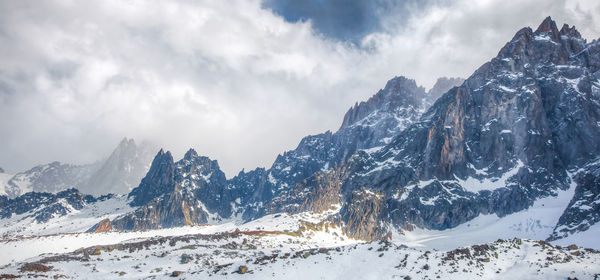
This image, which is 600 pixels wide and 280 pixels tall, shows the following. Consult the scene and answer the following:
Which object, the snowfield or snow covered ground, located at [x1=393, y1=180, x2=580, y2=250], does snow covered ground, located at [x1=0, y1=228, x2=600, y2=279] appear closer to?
the snowfield

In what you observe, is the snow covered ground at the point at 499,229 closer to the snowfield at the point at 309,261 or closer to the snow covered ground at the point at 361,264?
the snowfield at the point at 309,261

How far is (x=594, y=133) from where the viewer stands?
19162 centimetres

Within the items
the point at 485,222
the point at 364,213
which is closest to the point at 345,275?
the point at 364,213

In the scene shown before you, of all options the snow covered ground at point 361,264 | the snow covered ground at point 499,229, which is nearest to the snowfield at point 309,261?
the snow covered ground at point 361,264

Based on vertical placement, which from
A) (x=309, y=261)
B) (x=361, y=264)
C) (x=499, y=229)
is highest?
(x=309, y=261)

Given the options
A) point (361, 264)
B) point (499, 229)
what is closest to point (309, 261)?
point (361, 264)

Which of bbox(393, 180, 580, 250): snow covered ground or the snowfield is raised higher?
the snowfield

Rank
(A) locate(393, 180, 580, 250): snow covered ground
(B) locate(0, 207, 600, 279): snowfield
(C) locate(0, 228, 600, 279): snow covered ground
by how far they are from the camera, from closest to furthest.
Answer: (C) locate(0, 228, 600, 279): snow covered ground < (B) locate(0, 207, 600, 279): snowfield < (A) locate(393, 180, 580, 250): snow covered ground

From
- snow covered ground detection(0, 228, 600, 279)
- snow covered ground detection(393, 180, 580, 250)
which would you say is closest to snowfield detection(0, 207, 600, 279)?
snow covered ground detection(0, 228, 600, 279)

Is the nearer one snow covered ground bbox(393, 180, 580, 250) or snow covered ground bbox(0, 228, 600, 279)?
snow covered ground bbox(0, 228, 600, 279)

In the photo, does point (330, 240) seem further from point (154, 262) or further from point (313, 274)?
point (313, 274)

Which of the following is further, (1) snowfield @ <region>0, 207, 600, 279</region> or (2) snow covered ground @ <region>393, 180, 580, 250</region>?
(2) snow covered ground @ <region>393, 180, 580, 250</region>

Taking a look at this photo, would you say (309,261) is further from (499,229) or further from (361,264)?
(499,229)

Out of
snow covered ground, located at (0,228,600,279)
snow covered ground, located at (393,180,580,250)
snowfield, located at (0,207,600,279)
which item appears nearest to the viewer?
snow covered ground, located at (0,228,600,279)
